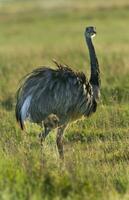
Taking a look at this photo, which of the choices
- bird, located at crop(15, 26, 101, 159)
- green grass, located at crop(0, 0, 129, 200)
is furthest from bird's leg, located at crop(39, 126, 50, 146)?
green grass, located at crop(0, 0, 129, 200)

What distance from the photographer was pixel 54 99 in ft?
28.6

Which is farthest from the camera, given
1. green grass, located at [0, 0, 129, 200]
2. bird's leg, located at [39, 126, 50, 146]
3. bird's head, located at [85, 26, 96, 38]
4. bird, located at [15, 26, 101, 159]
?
bird's head, located at [85, 26, 96, 38]

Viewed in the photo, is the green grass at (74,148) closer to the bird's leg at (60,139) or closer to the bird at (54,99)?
the bird's leg at (60,139)

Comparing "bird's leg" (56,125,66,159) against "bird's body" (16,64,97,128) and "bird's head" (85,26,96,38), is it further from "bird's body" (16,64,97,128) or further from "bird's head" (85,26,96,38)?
"bird's head" (85,26,96,38)

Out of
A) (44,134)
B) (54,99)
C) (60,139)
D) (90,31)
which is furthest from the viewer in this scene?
(90,31)

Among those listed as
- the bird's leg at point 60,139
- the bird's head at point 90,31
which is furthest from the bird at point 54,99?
the bird's head at point 90,31

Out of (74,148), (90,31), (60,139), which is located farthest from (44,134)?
(90,31)

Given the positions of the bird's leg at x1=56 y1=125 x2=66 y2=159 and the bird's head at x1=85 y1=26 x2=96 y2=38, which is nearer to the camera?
the bird's leg at x1=56 y1=125 x2=66 y2=159

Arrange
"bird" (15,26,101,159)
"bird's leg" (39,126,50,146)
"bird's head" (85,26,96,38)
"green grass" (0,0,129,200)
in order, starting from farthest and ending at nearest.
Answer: "bird's head" (85,26,96,38)
"bird's leg" (39,126,50,146)
"bird" (15,26,101,159)
"green grass" (0,0,129,200)

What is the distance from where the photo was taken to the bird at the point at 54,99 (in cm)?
869

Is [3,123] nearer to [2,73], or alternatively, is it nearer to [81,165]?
[81,165]

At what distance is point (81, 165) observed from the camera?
7.39 meters

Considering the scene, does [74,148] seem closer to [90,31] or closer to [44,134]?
[44,134]

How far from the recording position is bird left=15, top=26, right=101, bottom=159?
8688mm
